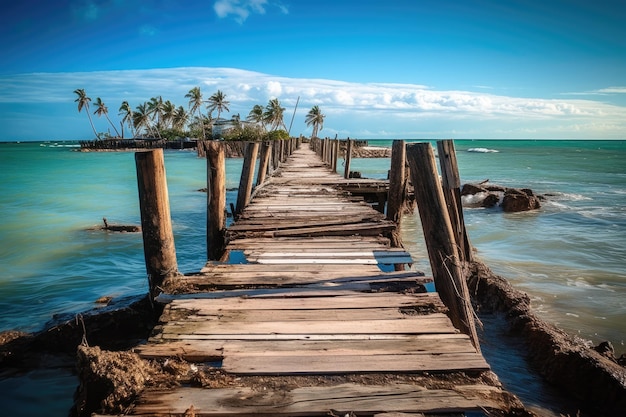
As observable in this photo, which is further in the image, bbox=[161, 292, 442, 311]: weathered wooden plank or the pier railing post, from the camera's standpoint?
the pier railing post

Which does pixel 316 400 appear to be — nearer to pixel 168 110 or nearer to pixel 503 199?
pixel 503 199

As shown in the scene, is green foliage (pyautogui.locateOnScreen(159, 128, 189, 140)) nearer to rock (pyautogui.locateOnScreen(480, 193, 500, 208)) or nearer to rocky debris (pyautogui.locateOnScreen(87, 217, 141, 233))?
rocky debris (pyautogui.locateOnScreen(87, 217, 141, 233))

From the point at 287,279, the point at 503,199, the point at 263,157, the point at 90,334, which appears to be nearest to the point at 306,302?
the point at 287,279

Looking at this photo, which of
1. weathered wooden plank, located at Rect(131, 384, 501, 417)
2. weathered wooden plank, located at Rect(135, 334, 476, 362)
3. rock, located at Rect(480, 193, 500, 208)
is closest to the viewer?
weathered wooden plank, located at Rect(131, 384, 501, 417)

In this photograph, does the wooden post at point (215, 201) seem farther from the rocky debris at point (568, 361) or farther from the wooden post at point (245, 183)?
the rocky debris at point (568, 361)

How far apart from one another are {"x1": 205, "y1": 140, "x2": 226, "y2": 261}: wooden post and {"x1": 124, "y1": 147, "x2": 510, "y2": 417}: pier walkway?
1.06 meters

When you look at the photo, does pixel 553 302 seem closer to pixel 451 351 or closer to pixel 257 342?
pixel 451 351

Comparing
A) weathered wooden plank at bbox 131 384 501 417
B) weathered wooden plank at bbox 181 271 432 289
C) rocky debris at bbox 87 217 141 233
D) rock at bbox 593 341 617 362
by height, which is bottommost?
rocky debris at bbox 87 217 141 233

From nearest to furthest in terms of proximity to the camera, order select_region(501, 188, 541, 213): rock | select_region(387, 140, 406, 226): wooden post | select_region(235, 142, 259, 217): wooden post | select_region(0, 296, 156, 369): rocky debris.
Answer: select_region(0, 296, 156, 369): rocky debris
select_region(235, 142, 259, 217): wooden post
select_region(387, 140, 406, 226): wooden post
select_region(501, 188, 541, 213): rock

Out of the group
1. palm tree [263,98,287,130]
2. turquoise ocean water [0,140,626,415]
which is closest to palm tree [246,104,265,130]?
palm tree [263,98,287,130]

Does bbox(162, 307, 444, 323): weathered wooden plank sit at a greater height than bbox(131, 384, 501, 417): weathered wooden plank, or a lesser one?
lesser

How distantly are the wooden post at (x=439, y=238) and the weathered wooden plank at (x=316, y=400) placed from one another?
41.5 inches

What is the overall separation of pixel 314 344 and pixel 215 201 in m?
3.28

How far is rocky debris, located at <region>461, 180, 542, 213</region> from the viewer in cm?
1473
